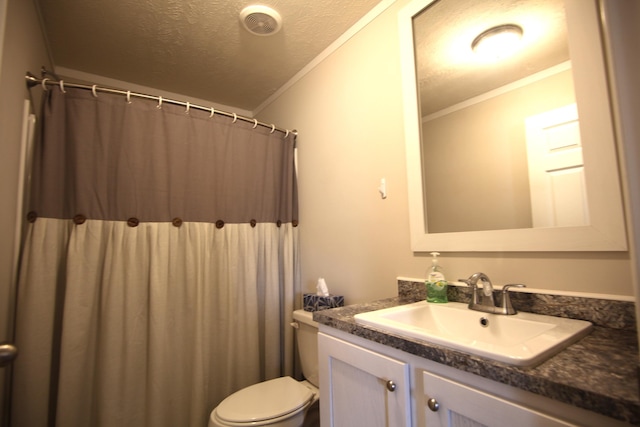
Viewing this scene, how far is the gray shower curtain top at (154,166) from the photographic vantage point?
1334mm

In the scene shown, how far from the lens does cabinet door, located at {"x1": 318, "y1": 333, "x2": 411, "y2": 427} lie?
2.34 ft

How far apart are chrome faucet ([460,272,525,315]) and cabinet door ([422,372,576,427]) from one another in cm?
40

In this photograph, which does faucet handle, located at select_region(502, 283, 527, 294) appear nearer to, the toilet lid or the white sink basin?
the white sink basin

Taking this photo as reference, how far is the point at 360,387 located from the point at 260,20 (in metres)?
1.69

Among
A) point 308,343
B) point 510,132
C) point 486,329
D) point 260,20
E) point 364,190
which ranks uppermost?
point 260,20

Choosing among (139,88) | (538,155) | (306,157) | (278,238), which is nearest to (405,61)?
(538,155)

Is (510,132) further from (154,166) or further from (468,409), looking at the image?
(154,166)

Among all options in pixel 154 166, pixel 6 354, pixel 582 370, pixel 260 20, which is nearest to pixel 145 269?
pixel 154 166

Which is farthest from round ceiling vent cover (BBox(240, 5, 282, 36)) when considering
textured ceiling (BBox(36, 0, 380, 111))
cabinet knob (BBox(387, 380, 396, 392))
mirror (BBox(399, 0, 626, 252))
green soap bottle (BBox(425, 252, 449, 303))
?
cabinet knob (BBox(387, 380, 396, 392))

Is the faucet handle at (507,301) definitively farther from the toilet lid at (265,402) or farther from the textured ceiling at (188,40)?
the textured ceiling at (188,40)

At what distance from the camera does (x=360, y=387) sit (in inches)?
32.0

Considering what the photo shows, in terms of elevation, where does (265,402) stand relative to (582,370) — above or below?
below

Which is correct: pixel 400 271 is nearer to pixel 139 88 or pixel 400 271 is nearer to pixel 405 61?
pixel 405 61

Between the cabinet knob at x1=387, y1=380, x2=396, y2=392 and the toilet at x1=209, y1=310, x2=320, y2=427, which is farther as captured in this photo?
the toilet at x1=209, y1=310, x2=320, y2=427
